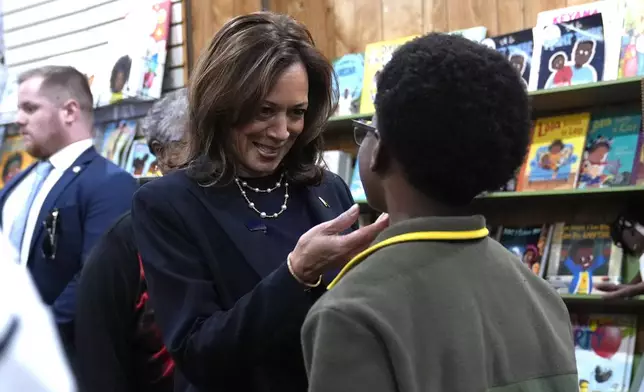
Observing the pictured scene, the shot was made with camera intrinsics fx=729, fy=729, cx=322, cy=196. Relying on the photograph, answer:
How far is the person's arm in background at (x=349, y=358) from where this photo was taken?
827mm

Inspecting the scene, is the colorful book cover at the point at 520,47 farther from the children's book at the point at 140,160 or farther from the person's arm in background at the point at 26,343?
the person's arm in background at the point at 26,343

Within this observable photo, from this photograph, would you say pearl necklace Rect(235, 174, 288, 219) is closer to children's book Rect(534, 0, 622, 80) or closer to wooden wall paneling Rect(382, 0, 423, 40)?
children's book Rect(534, 0, 622, 80)

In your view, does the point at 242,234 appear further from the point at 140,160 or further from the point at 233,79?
the point at 140,160

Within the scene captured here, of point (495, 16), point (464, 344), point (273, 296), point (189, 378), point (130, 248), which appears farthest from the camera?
point (495, 16)

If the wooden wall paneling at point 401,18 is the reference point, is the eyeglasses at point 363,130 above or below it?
A: below

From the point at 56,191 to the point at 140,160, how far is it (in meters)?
1.75

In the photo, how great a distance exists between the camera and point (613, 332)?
3021 millimetres

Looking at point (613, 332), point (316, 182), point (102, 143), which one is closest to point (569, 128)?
point (613, 332)

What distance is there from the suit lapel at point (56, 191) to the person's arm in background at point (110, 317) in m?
0.83

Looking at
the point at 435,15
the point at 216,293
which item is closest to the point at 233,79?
the point at 216,293

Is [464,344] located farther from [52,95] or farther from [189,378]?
[52,95]

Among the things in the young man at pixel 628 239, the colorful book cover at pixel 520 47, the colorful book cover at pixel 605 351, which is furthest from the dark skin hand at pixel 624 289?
the colorful book cover at pixel 520 47

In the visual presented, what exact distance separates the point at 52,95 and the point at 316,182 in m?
1.72

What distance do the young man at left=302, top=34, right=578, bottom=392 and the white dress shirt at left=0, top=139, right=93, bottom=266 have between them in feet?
6.23
